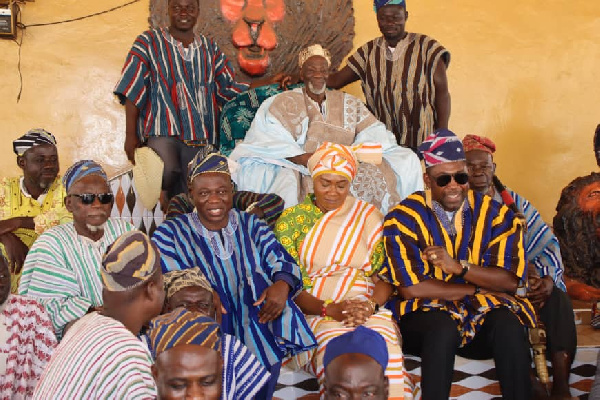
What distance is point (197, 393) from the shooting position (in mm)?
2182

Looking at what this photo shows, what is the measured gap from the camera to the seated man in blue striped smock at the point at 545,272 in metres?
4.08

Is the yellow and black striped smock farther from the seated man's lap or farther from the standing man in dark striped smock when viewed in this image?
the standing man in dark striped smock

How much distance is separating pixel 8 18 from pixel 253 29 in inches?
80.2

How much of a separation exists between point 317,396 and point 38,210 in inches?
87.1

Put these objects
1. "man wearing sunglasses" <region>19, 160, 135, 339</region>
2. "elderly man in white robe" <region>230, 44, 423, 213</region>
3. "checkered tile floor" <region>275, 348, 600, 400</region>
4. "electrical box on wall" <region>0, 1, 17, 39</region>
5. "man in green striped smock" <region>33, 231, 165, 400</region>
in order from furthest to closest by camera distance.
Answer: "electrical box on wall" <region>0, 1, 17, 39</region> < "elderly man in white robe" <region>230, 44, 423, 213</region> < "checkered tile floor" <region>275, 348, 600, 400</region> < "man wearing sunglasses" <region>19, 160, 135, 339</region> < "man in green striped smock" <region>33, 231, 165, 400</region>

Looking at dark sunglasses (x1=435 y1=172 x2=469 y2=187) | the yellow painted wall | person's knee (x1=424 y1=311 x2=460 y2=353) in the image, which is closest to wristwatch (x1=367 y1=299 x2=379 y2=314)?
person's knee (x1=424 y1=311 x2=460 y2=353)

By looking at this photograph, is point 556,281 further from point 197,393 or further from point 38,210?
point 38,210

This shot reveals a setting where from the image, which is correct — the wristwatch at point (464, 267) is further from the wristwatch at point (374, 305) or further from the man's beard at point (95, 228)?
the man's beard at point (95, 228)

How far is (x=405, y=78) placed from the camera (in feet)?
18.7

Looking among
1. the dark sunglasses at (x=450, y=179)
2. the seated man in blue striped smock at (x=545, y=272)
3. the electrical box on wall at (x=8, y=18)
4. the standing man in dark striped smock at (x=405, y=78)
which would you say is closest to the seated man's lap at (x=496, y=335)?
the seated man in blue striped smock at (x=545, y=272)

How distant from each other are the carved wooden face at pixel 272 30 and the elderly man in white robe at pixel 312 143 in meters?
1.24

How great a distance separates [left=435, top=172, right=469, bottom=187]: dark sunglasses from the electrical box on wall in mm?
3934

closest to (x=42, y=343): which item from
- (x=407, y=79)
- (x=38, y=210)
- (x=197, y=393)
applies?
(x=197, y=393)

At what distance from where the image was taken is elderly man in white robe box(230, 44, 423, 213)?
200 inches
